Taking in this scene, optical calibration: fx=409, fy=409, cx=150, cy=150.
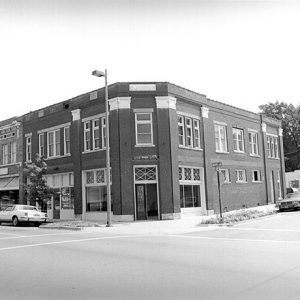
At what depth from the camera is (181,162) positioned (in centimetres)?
2695

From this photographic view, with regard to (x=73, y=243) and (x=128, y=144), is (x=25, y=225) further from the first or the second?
(x=73, y=243)

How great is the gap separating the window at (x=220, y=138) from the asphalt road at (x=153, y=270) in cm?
1797

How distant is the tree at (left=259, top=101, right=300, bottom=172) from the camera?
65.1m

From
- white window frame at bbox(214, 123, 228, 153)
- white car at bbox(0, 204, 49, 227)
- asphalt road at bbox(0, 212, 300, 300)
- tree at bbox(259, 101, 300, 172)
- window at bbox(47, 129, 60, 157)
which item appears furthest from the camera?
tree at bbox(259, 101, 300, 172)

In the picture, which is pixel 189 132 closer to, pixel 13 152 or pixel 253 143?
pixel 253 143

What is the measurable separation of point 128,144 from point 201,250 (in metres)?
14.2

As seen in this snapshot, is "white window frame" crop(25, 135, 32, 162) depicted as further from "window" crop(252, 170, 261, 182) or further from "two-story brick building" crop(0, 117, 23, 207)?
"window" crop(252, 170, 261, 182)

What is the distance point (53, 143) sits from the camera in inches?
1245

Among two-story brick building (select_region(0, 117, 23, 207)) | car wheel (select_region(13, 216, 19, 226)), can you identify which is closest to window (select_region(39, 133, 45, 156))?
two-story brick building (select_region(0, 117, 23, 207))

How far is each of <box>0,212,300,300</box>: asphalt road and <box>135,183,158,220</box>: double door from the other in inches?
435

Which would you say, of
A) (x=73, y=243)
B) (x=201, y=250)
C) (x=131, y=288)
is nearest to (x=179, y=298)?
(x=131, y=288)

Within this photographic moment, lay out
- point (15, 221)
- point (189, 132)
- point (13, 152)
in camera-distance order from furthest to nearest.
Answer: point (13, 152)
point (189, 132)
point (15, 221)

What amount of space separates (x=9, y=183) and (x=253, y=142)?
22.1 metres
